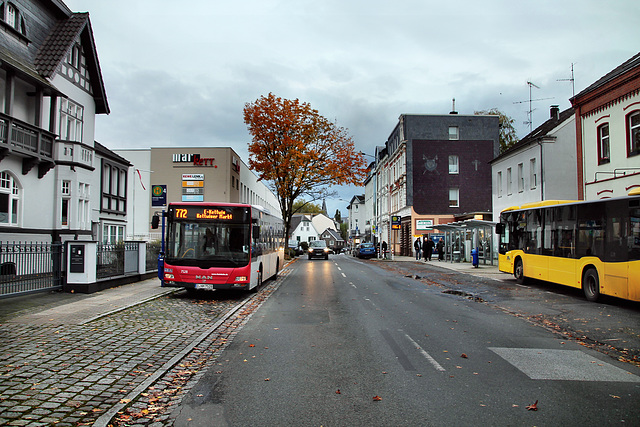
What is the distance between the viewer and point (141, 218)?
155 ft

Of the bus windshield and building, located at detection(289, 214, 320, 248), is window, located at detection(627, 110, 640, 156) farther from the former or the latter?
building, located at detection(289, 214, 320, 248)

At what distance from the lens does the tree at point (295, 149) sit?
122 feet

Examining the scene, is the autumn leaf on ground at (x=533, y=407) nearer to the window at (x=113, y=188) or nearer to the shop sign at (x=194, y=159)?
the window at (x=113, y=188)

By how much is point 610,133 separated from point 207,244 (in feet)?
59.3

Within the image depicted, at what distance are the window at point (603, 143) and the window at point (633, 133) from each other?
5.45ft

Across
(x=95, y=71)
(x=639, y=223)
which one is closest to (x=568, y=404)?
(x=639, y=223)

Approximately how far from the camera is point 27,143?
58.9 feet

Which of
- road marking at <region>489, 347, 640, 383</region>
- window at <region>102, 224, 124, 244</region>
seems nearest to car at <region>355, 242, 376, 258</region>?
window at <region>102, 224, 124, 244</region>

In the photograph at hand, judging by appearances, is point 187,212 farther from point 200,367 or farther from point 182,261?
point 200,367

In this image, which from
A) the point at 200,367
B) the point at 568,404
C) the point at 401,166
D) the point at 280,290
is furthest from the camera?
the point at 401,166

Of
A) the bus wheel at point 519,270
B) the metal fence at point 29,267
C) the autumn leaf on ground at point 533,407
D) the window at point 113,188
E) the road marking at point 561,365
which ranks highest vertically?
the window at point 113,188

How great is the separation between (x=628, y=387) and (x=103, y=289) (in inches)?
554

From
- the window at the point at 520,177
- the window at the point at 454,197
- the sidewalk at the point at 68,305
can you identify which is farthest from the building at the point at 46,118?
the window at the point at 454,197

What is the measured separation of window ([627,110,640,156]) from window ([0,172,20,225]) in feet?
78.9
